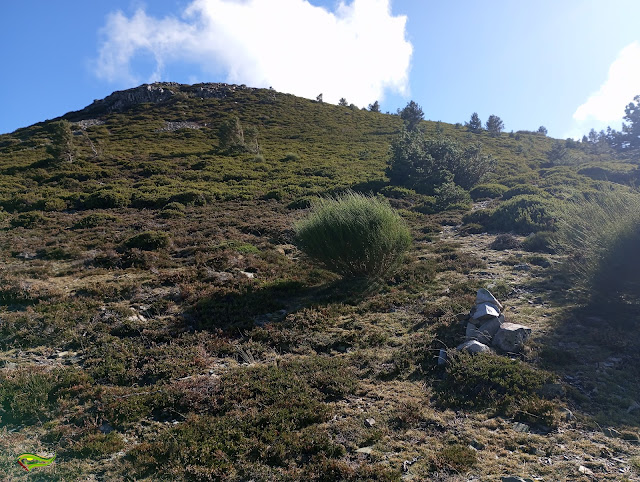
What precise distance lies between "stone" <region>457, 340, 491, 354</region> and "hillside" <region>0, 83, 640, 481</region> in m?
0.33

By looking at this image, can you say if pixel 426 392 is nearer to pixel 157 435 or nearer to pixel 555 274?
pixel 157 435

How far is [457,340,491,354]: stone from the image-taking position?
6.56m

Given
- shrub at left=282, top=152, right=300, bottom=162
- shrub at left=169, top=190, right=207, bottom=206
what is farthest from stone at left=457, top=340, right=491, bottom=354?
shrub at left=282, top=152, right=300, bottom=162

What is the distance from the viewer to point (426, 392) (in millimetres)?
5770

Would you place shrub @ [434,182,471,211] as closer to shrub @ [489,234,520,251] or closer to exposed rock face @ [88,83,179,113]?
shrub @ [489,234,520,251]

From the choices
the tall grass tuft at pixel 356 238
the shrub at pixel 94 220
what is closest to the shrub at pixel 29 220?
the shrub at pixel 94 220

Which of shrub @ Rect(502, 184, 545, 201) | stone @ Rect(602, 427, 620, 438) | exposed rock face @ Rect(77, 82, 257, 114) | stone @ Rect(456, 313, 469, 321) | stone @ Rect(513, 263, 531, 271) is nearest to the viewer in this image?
stone @ Rect(602, 427, 620, 438)

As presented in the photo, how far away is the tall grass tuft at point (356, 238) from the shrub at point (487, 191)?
16.1 metres

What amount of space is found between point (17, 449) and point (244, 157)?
34969 millimetres

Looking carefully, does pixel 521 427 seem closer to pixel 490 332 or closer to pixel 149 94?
pixel 490 332
